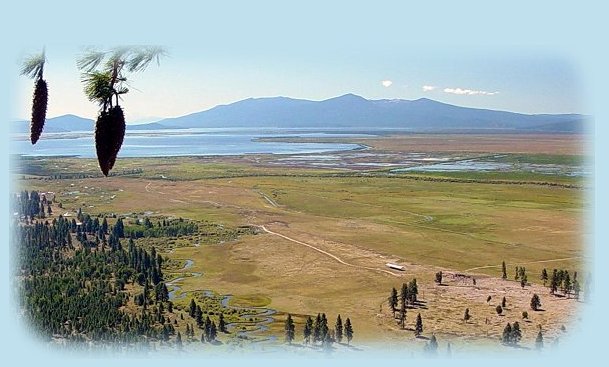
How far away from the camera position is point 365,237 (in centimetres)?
1914

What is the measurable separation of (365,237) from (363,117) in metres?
70.3

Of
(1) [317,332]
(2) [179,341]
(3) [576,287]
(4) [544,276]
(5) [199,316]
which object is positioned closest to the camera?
(2) [179,341]

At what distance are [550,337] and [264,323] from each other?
5.69m

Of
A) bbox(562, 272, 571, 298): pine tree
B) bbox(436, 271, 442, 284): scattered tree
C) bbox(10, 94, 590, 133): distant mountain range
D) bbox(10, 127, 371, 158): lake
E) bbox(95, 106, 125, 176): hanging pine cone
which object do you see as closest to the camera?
bbox(95, 106, 125, 176): hanging pine cone

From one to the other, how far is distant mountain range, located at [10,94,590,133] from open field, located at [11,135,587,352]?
91.8 ft

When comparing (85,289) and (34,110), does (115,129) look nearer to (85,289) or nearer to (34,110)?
(34,110)

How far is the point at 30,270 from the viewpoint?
49.0ft

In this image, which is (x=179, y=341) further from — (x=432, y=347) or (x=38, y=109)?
(x=38, y=109)

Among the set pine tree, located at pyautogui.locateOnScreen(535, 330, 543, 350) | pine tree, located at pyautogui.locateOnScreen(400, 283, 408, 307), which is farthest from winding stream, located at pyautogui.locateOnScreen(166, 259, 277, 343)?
pine tree, located at pyautogui.locateOnScreen(535, 330, 543, 350)

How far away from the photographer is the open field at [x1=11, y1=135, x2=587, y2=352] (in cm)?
1223

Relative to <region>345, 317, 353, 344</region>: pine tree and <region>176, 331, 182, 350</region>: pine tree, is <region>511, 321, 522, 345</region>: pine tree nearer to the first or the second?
<region>345, 317, 353, 344</region>: pine tree

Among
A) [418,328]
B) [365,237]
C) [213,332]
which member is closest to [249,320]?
[213,332]

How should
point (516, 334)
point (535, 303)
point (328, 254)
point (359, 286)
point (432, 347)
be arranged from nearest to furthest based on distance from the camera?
point (432, 347), point (516, 334), point (535, 303), point (359, 286), point (328, 254)

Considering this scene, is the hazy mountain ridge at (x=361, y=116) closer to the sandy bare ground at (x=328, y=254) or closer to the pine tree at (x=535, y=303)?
the sandy bare ground at (x=328, y=254)
